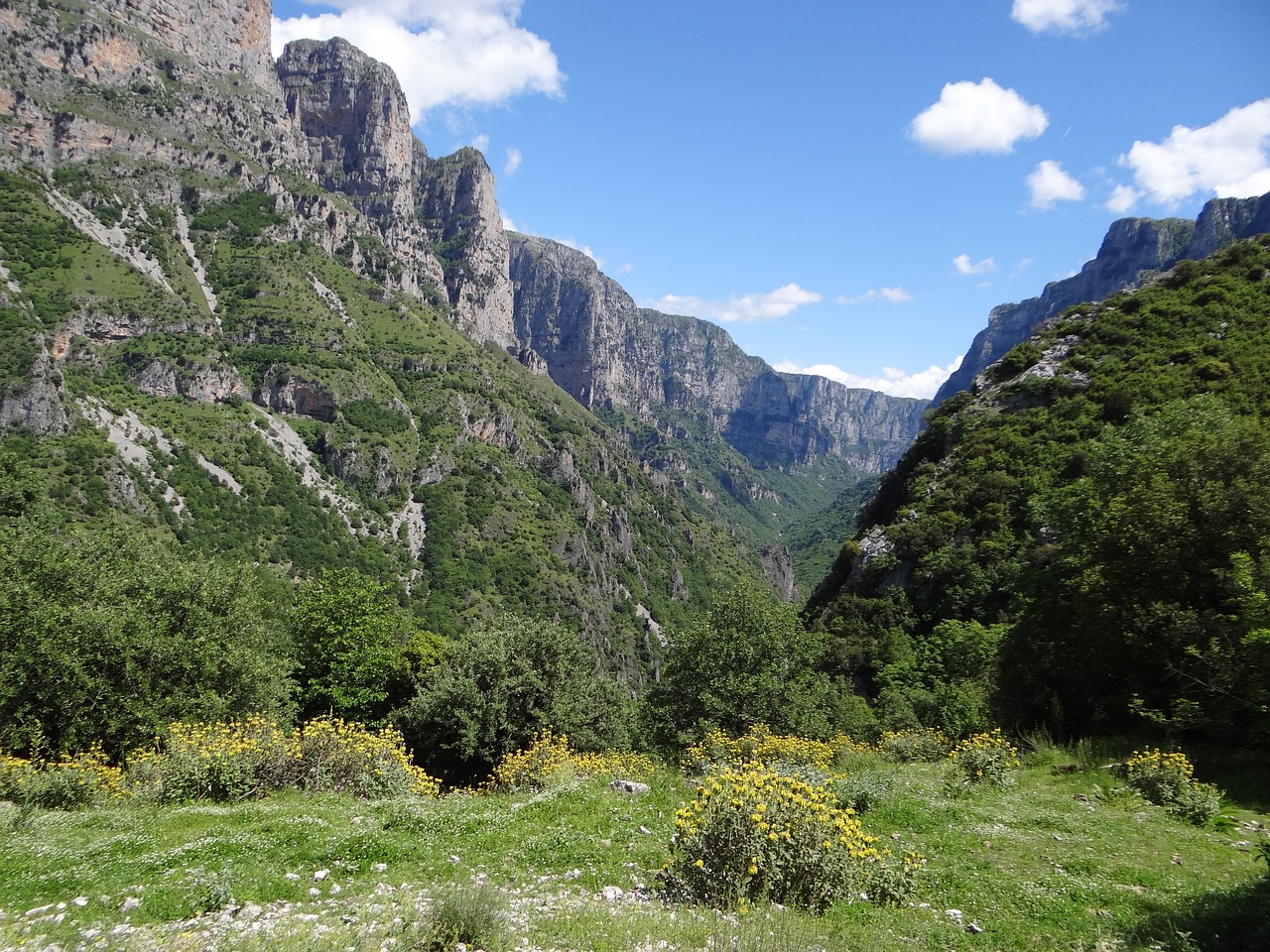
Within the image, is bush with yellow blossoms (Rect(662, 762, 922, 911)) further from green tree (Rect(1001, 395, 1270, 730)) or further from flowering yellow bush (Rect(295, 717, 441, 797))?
green tree (Rect(1001, 395, 1270, 730))

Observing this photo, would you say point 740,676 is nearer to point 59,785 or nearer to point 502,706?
point 502,706

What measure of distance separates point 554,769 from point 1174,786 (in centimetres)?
1158

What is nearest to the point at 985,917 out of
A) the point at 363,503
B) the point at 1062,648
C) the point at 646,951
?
the point at 646,951

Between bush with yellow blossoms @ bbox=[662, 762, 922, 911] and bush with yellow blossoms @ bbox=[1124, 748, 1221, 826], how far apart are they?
17.6 feet

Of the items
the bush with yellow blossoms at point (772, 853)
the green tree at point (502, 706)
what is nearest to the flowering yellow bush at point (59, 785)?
the green tree at point (502, 706)

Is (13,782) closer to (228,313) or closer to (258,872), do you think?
(258,872)

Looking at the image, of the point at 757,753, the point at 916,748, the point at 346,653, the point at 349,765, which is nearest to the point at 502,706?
the point at 349,765

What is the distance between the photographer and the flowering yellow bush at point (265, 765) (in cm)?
1071

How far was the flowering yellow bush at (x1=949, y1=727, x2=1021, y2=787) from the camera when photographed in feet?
38.4

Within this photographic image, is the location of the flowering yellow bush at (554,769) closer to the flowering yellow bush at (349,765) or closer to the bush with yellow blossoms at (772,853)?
the flowering yellow bush at (349,765)

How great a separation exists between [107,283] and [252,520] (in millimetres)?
71464

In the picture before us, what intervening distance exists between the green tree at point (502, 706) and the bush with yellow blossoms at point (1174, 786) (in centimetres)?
1571

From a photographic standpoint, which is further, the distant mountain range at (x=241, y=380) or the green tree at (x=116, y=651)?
the distant mountain range at (x=241, y=380)

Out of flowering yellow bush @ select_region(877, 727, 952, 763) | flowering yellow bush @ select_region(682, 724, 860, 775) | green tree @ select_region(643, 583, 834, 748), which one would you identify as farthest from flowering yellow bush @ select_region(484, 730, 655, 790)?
flowering yellow bush @ select_region(877, 727, 952, 763)
